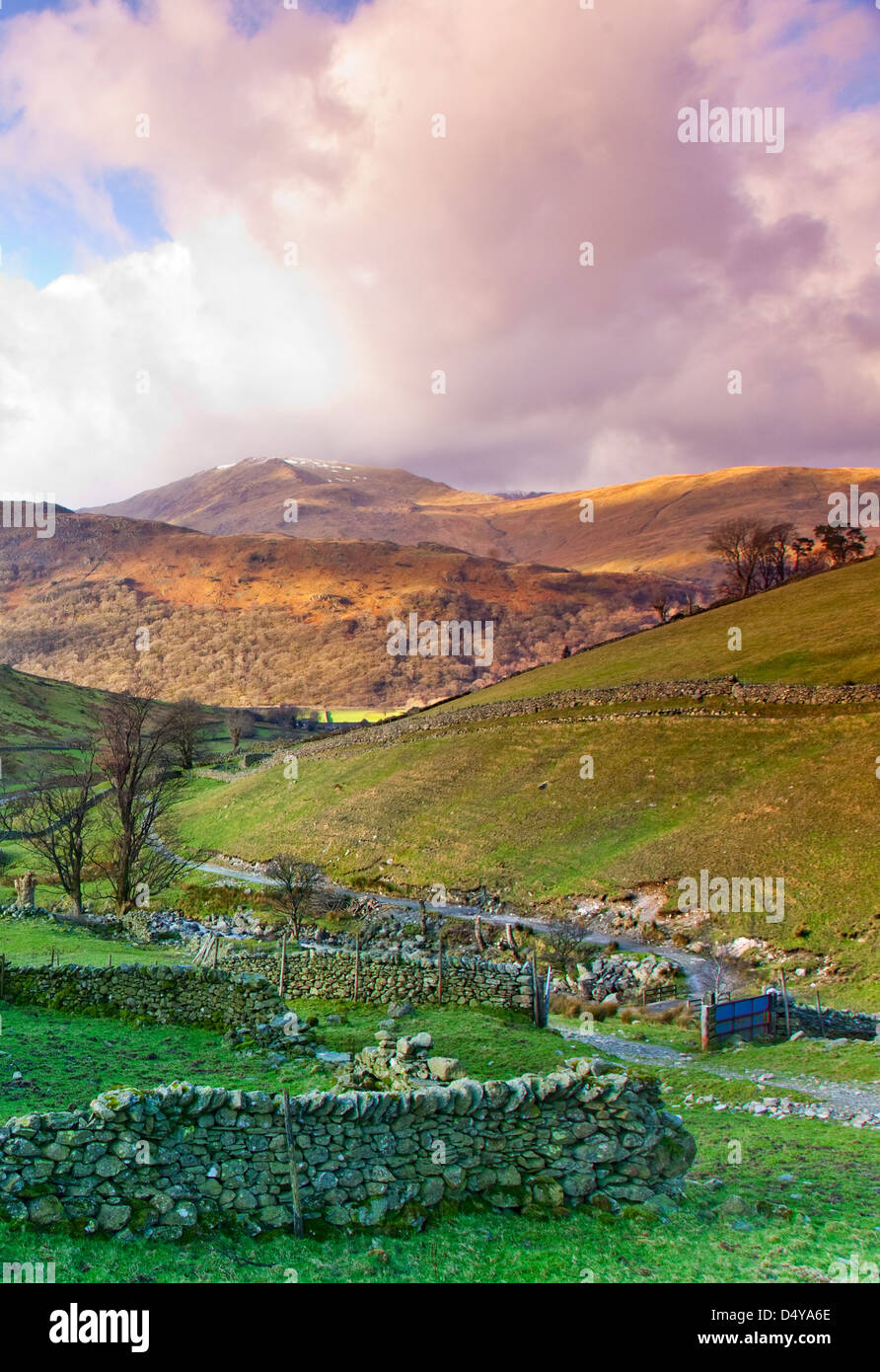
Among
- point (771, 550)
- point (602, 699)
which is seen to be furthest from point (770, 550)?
point (602, 699)

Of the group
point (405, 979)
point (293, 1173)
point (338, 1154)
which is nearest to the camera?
point (293, 1173)

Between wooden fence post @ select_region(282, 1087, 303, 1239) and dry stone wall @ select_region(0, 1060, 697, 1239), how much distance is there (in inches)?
5.7

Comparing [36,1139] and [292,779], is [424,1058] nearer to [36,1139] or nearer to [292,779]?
[36,1139]

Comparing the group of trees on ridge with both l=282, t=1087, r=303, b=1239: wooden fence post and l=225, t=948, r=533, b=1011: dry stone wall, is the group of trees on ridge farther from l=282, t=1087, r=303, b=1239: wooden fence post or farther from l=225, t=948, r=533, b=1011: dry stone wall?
l=282, t=1087, r=303, b=1239: wooden fence post

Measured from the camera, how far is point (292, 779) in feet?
238

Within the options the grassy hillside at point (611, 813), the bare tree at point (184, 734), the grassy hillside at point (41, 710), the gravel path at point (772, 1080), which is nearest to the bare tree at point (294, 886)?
the grassy hillside at point (611, 813)

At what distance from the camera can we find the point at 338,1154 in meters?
9.55

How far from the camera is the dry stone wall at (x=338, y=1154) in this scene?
335 inches

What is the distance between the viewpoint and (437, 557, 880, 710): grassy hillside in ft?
199

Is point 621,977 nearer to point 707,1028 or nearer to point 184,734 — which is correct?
point 707,1028

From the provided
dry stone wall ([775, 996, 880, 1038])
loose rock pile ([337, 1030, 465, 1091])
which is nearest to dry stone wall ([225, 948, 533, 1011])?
dry stone wall ([775, 996, 880, 1038])

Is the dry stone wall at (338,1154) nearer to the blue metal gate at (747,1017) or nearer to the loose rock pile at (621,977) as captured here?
the blue metal gate at (747,1017)

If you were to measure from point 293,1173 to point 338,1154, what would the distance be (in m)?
0.60
